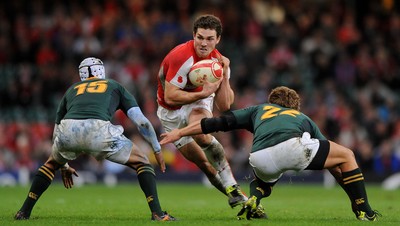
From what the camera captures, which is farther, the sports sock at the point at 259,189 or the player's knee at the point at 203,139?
the player's knee at the point at 203,139

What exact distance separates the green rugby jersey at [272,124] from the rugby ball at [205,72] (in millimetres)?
844

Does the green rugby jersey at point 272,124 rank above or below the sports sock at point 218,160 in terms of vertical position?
above

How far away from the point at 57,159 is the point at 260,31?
1554 centimetres

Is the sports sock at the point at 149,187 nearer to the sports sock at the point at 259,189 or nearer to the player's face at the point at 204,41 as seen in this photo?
the sports sock at the point at 259,189

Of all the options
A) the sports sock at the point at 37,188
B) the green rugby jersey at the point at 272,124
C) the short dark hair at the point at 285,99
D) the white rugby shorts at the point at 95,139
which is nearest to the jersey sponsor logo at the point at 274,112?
the green rugby jersey at the point at 272,124

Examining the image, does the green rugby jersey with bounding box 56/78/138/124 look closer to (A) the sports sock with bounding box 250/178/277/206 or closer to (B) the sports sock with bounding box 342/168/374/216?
(A) the sports sock with bounding box 250/178/277/206

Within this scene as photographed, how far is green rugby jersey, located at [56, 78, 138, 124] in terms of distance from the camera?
11094mm

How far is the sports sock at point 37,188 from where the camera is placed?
440 inches

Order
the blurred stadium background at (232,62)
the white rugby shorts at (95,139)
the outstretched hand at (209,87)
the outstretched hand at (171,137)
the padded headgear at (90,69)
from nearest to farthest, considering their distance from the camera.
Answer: the outstretched hand at (171,137) < the white rugby shorts at (95,139) < the padded headgear at (90,69) < the outstretched hand at (209,87) < the blurred stadium background at (232,62)

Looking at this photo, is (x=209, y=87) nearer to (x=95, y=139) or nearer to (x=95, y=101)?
(x=95, y=101)

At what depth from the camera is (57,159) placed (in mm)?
11305

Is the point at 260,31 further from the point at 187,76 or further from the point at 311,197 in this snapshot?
the point at 187,76

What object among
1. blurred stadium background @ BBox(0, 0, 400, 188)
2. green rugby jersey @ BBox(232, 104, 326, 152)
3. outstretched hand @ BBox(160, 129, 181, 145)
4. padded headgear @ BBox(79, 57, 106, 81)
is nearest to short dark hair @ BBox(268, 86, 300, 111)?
green rugby jersey @ BBox(232, 104, 326, 152)

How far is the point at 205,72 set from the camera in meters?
11.9
